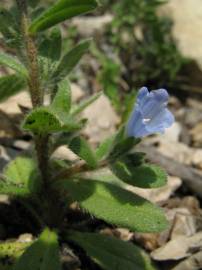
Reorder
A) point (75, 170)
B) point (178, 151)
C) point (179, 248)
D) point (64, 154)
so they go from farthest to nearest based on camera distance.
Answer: point (178, 151)
point (64, 154)
point (179, 248)
point (75, 170)

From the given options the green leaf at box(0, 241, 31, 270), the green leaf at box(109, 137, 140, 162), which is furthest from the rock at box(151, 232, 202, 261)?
the green leaf at box(0, 241, 31, 270)

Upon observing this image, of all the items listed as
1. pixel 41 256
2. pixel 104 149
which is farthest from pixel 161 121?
pixel 41 256

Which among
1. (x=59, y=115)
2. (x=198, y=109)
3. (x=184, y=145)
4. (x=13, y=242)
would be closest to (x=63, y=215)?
(x=13, y=242)

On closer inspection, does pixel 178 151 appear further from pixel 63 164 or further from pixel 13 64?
pixel 13 64

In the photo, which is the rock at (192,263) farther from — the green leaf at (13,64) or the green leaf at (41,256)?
the green leaf at (13,64)

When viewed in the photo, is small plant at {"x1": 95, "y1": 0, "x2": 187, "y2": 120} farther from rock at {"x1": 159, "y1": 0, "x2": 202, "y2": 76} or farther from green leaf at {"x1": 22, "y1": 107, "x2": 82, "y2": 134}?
green leaf at {"x1": 22, "y1": 107, "x2": 82, "y2": 134}

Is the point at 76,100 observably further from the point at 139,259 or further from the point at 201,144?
the point at 139,259

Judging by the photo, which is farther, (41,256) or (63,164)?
(63,164)

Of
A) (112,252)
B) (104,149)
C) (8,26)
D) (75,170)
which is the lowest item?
(112,252)

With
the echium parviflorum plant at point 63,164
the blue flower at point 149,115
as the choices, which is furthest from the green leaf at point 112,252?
the blue flower at point 149,115
